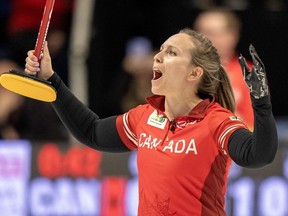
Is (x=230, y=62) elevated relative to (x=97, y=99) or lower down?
elevated

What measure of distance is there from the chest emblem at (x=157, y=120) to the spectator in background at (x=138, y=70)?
10.7 feet

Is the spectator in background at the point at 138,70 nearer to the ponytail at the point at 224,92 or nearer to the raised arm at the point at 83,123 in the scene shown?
the raised arm at the point at 83,123

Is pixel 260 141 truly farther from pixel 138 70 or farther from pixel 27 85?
pixel 138 70

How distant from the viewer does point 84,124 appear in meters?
4.61

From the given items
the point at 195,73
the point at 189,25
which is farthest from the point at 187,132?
the point at 189,25

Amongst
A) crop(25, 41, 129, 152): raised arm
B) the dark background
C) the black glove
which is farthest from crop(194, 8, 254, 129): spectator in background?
the black glove

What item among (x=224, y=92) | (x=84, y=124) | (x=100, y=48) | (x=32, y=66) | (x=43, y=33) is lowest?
(x=100, y=48)

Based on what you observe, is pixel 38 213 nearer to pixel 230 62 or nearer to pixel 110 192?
pixel 110 192

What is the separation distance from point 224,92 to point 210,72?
5.6 inches

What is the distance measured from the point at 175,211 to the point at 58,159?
9.41 feet

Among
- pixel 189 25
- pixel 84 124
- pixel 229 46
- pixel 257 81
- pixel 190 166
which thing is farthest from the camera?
pixel 189 25

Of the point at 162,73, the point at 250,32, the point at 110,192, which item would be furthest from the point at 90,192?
the point at 162,73

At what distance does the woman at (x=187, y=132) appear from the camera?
4102 millimetres

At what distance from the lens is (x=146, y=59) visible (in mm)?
8086
